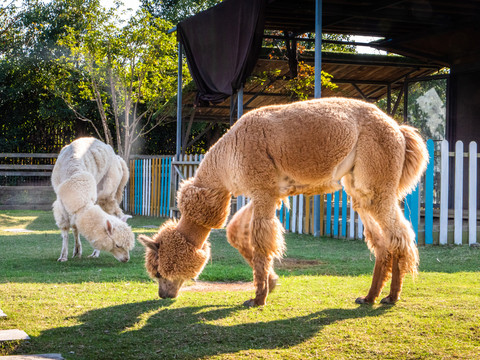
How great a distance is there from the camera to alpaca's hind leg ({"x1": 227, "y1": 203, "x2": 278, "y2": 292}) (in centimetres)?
Answer: 508

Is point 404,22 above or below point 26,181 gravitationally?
above

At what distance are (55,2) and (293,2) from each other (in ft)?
57.1

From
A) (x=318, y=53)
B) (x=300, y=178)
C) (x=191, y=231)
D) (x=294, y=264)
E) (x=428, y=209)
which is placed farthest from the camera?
(x=318, y=53)

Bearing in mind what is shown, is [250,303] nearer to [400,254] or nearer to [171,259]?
[171,259]

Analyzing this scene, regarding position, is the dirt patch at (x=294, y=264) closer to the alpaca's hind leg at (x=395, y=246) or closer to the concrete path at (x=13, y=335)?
the alpaca's hind leg at (x=395, y=246)

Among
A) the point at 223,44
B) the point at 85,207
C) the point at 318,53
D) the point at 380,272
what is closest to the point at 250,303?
the point at 380,272

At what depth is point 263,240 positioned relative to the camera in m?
4.58

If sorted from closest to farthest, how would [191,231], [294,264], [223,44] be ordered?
[191,231], [294,264], [223,44]

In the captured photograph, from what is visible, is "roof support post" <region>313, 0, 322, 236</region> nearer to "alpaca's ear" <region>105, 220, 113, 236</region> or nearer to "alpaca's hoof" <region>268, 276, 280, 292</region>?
"alpaca's ear" <region>105, 220, 113, 236</region>

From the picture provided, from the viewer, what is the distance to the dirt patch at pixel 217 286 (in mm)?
5719

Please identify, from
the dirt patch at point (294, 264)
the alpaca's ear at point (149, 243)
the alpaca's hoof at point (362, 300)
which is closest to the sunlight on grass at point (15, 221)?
the dirt patch at point (294, 264)

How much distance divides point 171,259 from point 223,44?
7486mm

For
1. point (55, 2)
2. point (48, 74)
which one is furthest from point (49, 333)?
point (55, 2)

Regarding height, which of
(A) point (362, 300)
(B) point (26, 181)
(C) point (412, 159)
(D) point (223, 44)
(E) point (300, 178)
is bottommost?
(A) point (362, 300)
